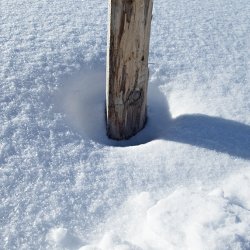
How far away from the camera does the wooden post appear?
1676 mm

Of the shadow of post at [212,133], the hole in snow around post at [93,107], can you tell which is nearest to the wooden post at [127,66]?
the hole in snow around post at [93,107]

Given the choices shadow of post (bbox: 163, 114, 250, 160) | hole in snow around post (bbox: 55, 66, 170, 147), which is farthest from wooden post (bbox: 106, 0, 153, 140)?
shadow of post (bbox: 163, 114, 250, 160)

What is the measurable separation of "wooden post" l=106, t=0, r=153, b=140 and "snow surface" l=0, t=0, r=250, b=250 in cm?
9

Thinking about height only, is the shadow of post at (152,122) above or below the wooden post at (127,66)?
below

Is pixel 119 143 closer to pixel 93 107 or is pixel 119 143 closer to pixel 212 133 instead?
pixel 93 107

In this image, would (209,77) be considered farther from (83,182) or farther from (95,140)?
(83,182)

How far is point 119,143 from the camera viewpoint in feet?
6.54

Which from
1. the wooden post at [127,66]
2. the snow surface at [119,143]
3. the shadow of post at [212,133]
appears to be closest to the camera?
the snow surface at [119,143]

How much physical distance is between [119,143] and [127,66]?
13.8 inches

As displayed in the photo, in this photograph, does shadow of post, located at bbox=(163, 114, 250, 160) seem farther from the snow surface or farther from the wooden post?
the wooden post

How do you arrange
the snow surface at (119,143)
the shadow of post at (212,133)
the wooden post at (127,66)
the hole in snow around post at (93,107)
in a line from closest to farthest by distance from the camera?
the snow surface at (119,143) → the wooden post at (127,66) → the shadow of post at (212,133) → the hole in snow around post at (93,107)

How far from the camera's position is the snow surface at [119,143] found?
60.5 inches

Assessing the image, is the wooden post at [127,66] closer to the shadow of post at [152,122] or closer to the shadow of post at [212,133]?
the shadow of post at [152,122]

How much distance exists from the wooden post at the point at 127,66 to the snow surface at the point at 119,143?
0.28 feet
